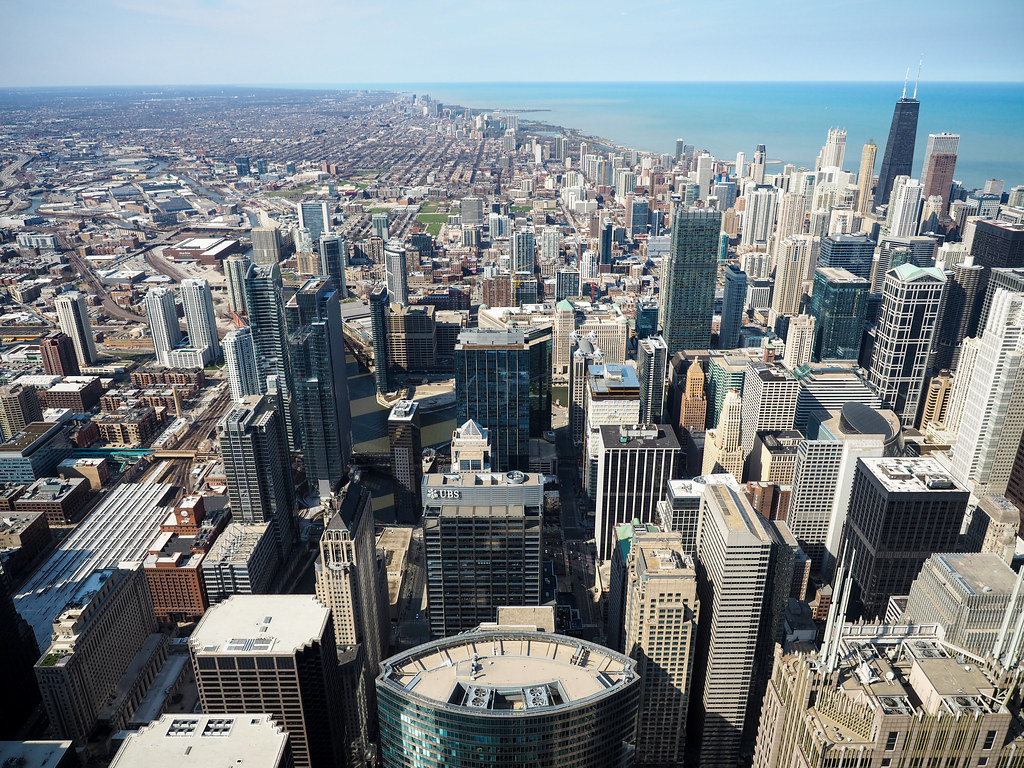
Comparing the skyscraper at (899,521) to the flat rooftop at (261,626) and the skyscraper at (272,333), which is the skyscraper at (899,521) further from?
the skyscraper at (272,333)

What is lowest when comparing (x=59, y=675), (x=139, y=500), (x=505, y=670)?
(x=139, y=500)

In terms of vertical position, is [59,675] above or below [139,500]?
above

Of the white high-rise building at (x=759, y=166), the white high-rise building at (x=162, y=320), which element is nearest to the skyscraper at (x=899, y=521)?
the white high-rise building at (x=162, y=320)

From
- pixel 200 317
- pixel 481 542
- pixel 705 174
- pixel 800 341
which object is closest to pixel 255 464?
pixel 481 542

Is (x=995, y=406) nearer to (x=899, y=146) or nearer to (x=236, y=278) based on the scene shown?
(x=236, y=278)

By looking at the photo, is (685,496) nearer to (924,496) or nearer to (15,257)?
(924,496)

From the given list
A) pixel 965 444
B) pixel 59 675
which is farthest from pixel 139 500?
pixel 965 444

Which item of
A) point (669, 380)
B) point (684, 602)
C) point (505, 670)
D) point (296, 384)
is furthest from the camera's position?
point (669, 380)
